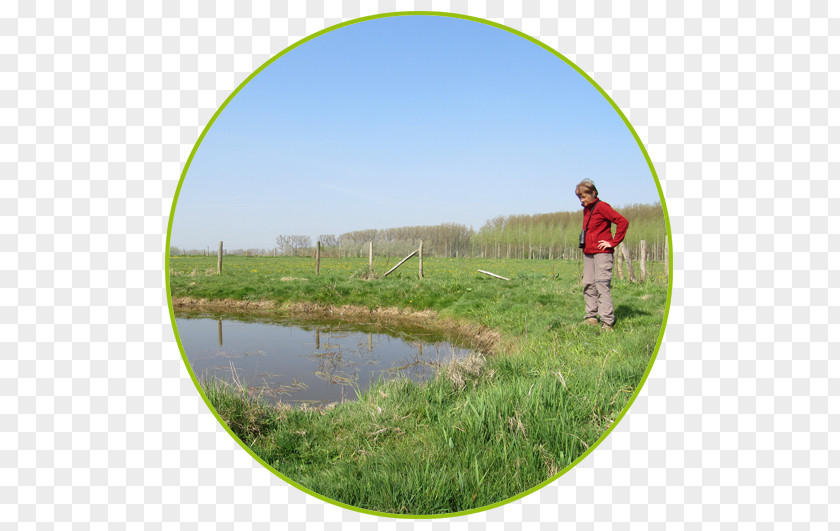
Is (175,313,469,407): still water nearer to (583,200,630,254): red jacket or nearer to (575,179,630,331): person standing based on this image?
(575,179,630,331): person standing

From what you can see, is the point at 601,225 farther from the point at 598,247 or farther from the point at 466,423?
the point at 466,423

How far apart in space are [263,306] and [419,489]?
28.1 ft

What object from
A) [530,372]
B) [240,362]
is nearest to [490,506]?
[530,372]

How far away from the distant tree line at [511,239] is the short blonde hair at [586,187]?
11.8 inches

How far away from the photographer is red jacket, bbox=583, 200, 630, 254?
14.2ft

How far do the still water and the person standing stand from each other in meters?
1.46

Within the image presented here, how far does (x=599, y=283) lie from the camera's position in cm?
491

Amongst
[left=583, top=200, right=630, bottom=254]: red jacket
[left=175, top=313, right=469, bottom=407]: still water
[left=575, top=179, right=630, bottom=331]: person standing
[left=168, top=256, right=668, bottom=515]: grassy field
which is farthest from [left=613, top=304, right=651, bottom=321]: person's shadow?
[left=175, top=313, right=469, bottom=407]: still water

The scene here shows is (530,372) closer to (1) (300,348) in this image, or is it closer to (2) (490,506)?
(2) (490,506)

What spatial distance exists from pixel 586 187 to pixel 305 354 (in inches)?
172

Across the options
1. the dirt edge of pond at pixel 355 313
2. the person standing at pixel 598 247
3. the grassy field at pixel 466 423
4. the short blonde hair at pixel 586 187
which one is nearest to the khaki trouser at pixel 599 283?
the person standing at pixel 598 247

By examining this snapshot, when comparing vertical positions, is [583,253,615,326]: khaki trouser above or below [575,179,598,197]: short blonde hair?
below

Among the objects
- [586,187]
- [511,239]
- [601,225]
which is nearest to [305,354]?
[511,239]

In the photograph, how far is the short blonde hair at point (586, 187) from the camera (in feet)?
13.4
